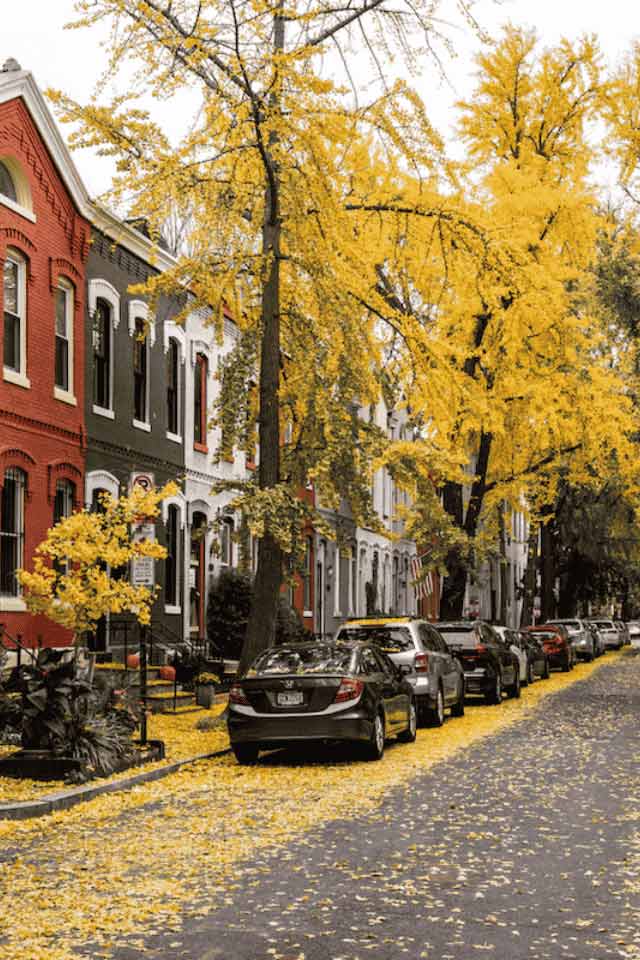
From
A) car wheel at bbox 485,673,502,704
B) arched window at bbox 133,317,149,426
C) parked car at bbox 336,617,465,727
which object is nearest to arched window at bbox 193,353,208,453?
arched window at bbox 133,317,149,426

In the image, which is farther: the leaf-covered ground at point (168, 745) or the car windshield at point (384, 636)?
the car windshield at point (384, 636)

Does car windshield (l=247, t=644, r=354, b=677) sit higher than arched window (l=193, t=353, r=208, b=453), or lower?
lower

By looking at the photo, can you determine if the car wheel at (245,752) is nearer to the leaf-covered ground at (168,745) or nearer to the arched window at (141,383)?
the leaf-covered ground at (168,745)

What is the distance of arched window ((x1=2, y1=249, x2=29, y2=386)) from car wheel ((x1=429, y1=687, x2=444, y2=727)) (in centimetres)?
828

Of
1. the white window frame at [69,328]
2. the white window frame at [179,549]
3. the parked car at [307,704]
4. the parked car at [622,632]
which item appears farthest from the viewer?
the parked car at [622,632]

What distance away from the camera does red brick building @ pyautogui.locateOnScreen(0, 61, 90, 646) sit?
2139cm

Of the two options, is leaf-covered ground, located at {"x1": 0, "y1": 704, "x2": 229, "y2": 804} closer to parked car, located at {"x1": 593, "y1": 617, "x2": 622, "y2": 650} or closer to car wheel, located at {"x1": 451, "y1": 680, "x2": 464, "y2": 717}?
car wheel, located at {"x1": 451, "y1": 680, "x2": 464, "y2": 717}

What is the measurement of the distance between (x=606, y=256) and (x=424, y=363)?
44.5 ft

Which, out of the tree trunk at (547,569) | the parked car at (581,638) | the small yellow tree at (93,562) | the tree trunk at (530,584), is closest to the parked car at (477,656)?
the small yellow tree at (93,562)

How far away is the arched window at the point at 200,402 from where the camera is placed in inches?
1208

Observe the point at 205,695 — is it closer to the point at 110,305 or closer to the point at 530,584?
the point at 110,305

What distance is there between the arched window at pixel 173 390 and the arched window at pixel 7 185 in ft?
23.9

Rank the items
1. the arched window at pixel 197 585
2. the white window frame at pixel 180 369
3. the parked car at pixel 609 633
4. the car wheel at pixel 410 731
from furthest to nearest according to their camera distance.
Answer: the parked car at pixel 609 633 → the arched window at pixel 197 585 → the white window frame at pixel 180 369 → the car wheel at pixel 410 731

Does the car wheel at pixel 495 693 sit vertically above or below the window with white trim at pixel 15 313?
below
